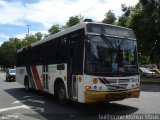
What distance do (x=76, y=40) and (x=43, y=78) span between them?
15.8 ft

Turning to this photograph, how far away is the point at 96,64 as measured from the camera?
35.1ft

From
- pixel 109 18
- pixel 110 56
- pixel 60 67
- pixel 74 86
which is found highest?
pixel 109 18

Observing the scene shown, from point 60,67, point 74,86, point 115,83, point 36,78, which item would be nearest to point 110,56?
point 115,83

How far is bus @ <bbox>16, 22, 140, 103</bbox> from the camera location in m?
10.7

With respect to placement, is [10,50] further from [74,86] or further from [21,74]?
[74,86]

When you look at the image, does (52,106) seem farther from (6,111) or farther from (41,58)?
(41,58)

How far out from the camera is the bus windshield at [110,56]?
10.7 metres

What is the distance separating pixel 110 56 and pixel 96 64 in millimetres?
687

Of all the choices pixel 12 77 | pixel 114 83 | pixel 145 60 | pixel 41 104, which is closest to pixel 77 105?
pixel 41 104

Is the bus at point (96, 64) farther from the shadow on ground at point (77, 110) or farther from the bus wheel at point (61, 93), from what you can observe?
the shadow on ground at point (77, 110)

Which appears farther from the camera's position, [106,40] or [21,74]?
[21,74]

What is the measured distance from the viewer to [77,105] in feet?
43.2

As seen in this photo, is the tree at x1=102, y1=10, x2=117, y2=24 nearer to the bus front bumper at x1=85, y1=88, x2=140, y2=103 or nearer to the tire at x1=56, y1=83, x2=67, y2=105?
the tire at x1=56, y1=83, x2=67, y2=105

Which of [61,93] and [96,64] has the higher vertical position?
[96,64]
